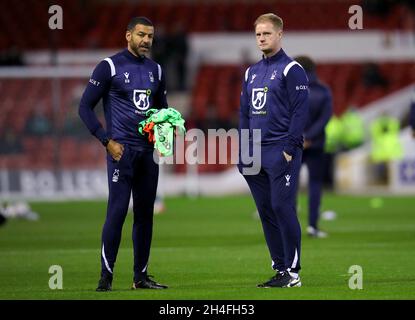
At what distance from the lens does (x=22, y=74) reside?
2714cm

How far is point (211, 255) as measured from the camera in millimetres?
14023

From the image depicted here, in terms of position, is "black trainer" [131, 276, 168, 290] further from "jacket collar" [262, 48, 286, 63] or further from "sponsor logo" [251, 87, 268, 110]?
"jacket collar" [262, 48, 286, 63]

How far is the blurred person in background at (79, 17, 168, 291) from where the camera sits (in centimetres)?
1035

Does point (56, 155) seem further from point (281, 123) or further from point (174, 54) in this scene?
point (281, 123)

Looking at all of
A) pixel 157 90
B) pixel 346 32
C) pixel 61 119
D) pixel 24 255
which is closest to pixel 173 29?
pixel 346 32

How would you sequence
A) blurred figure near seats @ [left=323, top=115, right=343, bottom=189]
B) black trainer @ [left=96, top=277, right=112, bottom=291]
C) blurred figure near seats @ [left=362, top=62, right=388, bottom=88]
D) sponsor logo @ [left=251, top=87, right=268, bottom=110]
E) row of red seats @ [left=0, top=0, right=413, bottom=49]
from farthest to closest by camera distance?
row of red seats @ [left=0, top=0, right=413, bottom=49]
blurred figure near seats @ [left=362, top=62, right=388, bottom=88]
blurred figure near seats @ [left=323, top=115, right=343, bottom=189]
sponsor logo @ [left=251, top=87, right=268, bottom=110]
black trainer @ [left=96, top=277, right=112, bottom=291]

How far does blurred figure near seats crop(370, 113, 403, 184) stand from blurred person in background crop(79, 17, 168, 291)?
1918 centimetres

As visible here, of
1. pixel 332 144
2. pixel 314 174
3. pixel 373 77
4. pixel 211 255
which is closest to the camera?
pixel 211 255

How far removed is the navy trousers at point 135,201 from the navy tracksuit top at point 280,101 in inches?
42.5

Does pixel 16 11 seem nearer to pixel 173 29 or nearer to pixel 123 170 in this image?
pixel 173 29

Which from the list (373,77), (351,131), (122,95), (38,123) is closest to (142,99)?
(122,95)

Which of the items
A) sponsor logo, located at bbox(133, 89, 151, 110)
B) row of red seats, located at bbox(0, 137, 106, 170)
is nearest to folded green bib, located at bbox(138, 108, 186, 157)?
sponsor logo, located at bbox(133, 89, 151, 110)

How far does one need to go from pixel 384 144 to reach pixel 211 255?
16.2 metres

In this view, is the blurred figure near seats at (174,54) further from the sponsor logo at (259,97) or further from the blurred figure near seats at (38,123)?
the sponsor logo at (259,97)
